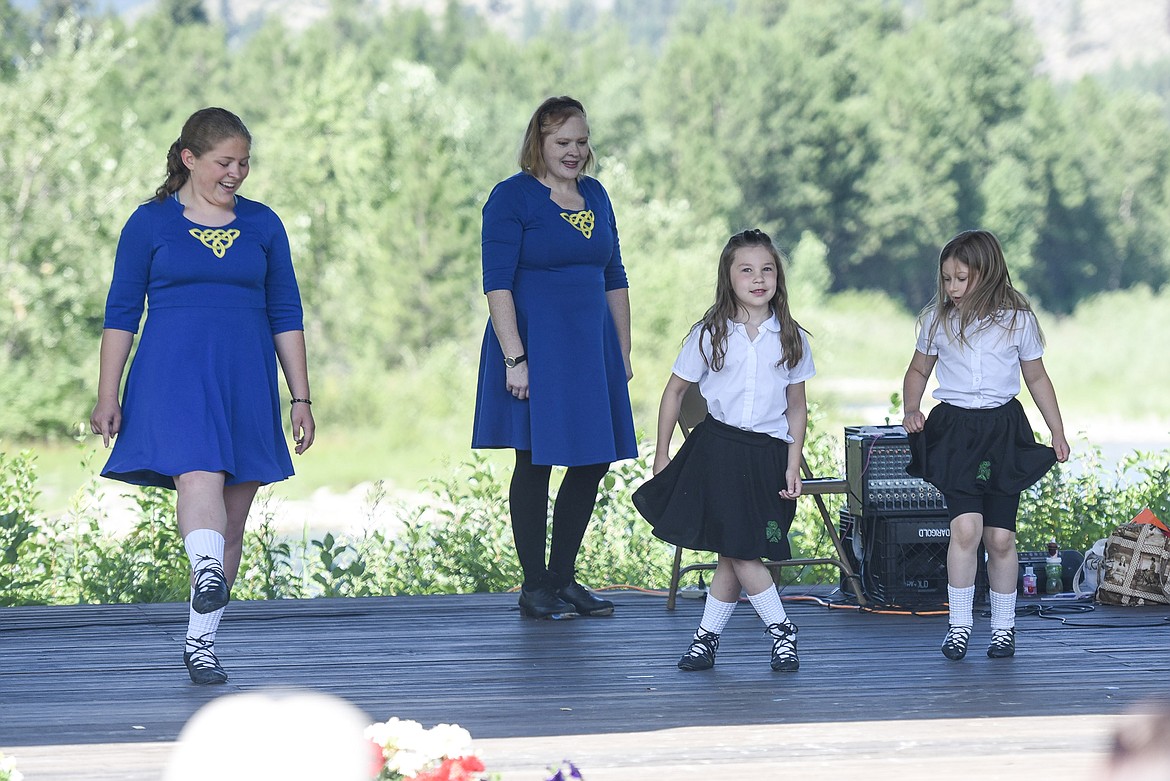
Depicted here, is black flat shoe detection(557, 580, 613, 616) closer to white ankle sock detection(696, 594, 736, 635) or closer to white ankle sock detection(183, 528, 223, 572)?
white ankle sock detection(696, 594, 736, 635)

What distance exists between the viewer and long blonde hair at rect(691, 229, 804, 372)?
377 centimetres

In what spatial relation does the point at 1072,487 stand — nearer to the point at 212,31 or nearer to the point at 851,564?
the point at 851,564

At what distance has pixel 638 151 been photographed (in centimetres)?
3139

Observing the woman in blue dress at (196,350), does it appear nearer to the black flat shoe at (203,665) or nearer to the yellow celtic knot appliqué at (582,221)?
the black flat shoe at (203,665)

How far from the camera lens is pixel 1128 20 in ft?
240

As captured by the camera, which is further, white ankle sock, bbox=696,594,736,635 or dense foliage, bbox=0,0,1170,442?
dense foliage, bbox=0,0,1170,442

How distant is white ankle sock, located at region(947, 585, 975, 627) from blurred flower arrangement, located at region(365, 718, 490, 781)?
85.3 inches

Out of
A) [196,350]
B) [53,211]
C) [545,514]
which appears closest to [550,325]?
[545,514]

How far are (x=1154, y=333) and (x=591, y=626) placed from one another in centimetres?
2857

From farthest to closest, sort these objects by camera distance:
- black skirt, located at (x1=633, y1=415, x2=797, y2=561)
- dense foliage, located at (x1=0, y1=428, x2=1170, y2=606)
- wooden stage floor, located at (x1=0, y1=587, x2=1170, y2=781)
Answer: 1. dense foliage, located at (x1=0, y1=428, x2=1170, y2=606)
2. black skirt, located at (x1=633, y1=415, x2=797, y2=561)
3. wooden stage floor, located at (x1=0, y1=587, x2=1170, y2=781)

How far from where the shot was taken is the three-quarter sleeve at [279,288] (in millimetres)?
3805

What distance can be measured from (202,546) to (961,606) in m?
1.92

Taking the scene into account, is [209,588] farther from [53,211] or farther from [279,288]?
[53,211]

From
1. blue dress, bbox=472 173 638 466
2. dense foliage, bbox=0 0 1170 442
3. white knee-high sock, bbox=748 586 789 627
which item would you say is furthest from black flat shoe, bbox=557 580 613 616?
dense foliage, bbox=0 0 1170 442
